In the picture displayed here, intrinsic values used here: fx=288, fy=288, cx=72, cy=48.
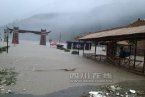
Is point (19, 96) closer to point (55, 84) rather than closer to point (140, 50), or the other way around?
point (55, 84)

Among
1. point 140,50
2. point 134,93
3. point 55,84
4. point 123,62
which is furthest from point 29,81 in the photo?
point 140,50

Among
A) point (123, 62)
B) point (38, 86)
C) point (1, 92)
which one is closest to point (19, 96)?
point (1, 92)

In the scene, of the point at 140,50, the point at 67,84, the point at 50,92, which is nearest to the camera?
the point at 50,92

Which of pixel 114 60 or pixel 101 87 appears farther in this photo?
pixel 114 60

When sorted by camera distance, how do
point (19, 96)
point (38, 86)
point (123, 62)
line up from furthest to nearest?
point (123, 62) < point (38, 86) < point (19, 96)

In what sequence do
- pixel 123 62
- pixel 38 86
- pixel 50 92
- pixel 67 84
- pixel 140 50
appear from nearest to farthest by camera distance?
pixel 50 92 < pixel 38 86 < pixel 67 84 < pixel 123 62 < pixel 140 50

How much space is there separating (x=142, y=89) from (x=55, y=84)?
4.29 meters

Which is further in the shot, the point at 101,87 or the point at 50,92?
the point at 101,87

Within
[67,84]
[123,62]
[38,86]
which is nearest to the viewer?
[38,86]

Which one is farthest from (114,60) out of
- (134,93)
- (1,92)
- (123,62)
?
(1,92)

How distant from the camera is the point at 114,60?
27.3 metres

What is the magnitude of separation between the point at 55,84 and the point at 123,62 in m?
12.5

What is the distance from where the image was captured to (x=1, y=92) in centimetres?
1186

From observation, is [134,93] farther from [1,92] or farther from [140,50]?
[140,50]
